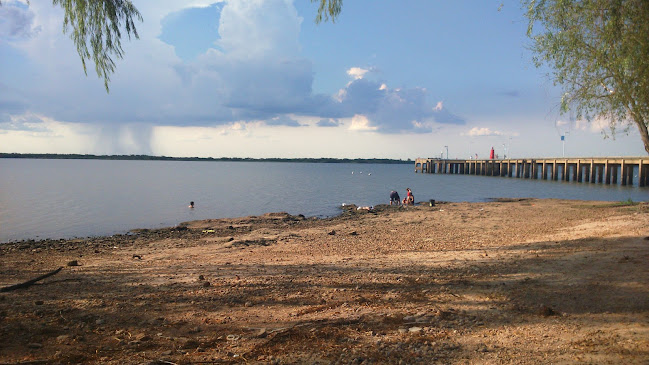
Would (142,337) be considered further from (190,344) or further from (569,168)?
(569,168)

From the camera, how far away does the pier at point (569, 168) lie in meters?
55.9

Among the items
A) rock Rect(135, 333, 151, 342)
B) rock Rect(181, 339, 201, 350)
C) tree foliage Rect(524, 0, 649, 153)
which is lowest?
rock Rect(135, 333, 151, 342)

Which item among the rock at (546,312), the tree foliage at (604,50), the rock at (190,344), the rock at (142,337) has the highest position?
the tree foliage at (604,50)

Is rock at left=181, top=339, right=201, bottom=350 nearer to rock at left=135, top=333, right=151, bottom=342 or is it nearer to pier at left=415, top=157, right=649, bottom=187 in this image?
rock at left=135, top=333, right=151, bottom=342

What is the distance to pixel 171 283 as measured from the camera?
7941 mm

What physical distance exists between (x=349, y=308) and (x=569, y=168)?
3072 inches

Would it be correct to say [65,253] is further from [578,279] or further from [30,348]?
[578,279]

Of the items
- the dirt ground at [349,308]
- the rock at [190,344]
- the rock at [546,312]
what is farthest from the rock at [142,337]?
the rock at [546,312]

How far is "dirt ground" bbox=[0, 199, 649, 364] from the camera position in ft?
14.7

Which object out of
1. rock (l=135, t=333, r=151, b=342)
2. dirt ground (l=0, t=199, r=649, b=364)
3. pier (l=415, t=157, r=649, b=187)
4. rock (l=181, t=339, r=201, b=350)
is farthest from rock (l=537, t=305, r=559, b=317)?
pier (l=415, t=157, r=649, b=187)

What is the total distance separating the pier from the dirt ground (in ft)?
179

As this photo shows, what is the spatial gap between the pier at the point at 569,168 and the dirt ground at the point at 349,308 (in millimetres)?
54480

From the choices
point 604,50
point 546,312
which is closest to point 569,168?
point 604,50

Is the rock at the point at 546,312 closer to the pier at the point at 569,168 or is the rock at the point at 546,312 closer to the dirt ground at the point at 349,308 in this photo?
the dirt ground at the point at 349,308
